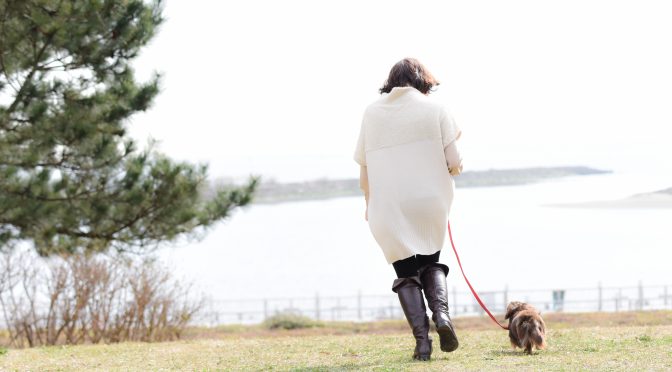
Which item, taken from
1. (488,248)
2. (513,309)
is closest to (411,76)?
(513,309)

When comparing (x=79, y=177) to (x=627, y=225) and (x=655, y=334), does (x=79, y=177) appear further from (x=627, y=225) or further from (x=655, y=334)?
(x=627, y=225)

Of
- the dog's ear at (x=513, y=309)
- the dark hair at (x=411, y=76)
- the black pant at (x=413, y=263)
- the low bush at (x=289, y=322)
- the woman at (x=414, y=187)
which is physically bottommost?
the low bush at (x=289, y=322)

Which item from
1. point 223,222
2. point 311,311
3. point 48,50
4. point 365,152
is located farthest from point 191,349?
point 311,311

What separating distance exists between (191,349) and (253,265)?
2404 inches

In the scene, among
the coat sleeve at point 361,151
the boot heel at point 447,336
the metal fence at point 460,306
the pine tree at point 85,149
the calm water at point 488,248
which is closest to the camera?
the boot heel at point 447,336

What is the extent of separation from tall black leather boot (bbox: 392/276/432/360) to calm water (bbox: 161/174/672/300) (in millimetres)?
8814

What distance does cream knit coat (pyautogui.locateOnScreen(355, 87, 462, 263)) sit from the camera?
4980mm

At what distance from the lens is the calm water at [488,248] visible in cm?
5231

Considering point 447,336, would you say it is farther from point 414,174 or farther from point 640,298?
point 640,298

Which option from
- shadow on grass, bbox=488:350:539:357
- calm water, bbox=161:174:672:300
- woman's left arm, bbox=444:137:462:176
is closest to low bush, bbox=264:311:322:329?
calm water, bbox=161:174:672:300

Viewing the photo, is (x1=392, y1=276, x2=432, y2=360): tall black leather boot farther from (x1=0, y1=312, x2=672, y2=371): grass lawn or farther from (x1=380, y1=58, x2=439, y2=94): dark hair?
(x1=380, y1=58, x2=439, y2=94): dark hair

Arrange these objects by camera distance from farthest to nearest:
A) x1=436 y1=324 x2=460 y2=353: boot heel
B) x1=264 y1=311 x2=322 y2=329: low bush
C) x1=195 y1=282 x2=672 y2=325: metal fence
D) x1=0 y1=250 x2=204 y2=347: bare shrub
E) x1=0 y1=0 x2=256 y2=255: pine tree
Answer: x1=195 y1=282 x2=672 y2=325: metal fence, x1=264 y1=311 x2=322 y2=329: low bush, x1=0 y1=0 x2=256 y2=255: pine tree, x1=0 y1=250 x2=204 y2=347: bare shrub, x1=436 y1=324 x2=460 y2=353: boot heel

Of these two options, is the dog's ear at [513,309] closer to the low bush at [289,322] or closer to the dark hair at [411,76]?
the dark hair at [411,76]

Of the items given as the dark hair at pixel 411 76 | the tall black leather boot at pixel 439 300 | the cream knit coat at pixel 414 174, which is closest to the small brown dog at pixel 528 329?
the tall black leather boot at pixel 439 300
